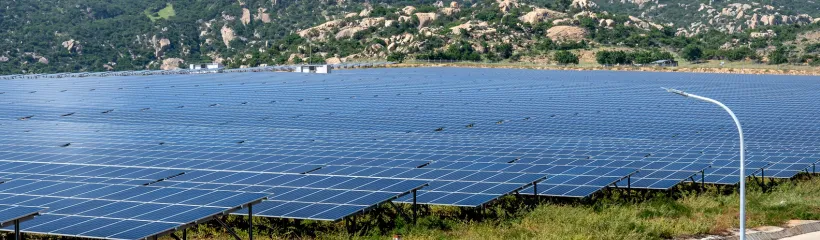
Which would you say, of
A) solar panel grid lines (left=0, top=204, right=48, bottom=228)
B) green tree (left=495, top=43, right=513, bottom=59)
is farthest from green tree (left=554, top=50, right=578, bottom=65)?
solar panel grid lines (left=0, top=204, right=48, bottom=228)

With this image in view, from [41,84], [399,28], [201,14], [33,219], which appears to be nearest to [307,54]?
[399,28]

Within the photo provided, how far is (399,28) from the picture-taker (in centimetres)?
15862

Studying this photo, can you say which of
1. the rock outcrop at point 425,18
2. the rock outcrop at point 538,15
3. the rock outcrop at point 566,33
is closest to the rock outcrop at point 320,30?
the rock outcrop at point 425,18

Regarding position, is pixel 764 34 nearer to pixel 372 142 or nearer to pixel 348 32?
pixel 348 32

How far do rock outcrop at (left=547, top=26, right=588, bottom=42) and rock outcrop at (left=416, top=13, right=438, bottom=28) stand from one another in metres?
21.1

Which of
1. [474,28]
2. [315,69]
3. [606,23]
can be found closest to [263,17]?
[474,28]

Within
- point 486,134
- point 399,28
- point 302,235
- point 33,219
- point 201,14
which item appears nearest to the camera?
point 33,219

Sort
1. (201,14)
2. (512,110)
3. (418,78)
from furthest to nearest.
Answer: (201,14)
(418,78)
(512,110)

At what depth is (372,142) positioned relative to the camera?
3684cm

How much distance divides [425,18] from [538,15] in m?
17.2

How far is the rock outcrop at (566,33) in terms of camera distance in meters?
148

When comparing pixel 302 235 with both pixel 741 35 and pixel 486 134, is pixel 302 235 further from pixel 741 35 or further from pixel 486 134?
pixel 741 35

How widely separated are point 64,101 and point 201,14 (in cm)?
14152

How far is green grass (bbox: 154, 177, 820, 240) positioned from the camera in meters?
23.9
